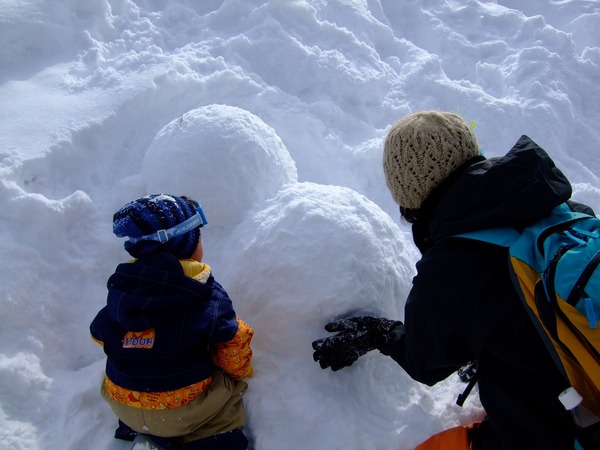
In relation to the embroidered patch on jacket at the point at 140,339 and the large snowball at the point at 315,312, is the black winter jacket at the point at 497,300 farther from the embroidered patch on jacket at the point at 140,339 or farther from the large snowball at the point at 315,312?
the embroidered patch on jacket at the point at 140,339

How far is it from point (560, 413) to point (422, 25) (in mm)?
Result: 5249

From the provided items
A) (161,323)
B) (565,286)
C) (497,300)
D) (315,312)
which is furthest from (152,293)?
(565,286)

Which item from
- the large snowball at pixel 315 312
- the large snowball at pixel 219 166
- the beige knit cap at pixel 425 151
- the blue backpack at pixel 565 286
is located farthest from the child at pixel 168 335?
the blue backpack at pixel 565 286

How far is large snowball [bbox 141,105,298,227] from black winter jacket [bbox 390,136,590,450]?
1.38 metres

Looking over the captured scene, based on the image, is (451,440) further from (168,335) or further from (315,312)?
(168,335)

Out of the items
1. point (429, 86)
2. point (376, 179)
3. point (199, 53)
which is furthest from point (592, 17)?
point (199, 53)

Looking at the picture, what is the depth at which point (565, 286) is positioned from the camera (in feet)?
4.07

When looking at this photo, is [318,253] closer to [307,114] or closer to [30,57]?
[307,114]

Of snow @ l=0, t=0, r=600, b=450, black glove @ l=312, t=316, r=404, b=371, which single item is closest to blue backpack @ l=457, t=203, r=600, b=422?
black glove @ l=312, t=316, r=404, b=371

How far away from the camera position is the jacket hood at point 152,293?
1.77 metres

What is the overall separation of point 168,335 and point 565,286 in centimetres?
134

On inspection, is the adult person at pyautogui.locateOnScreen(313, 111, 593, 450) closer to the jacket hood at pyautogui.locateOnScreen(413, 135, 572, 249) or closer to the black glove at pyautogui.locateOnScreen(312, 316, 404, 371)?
the jacket hood at pyautogui.locateOnScreen(413, 135, 572, 249)

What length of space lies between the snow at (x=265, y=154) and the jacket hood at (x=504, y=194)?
32.5 inches

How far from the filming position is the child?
1.79 meters
